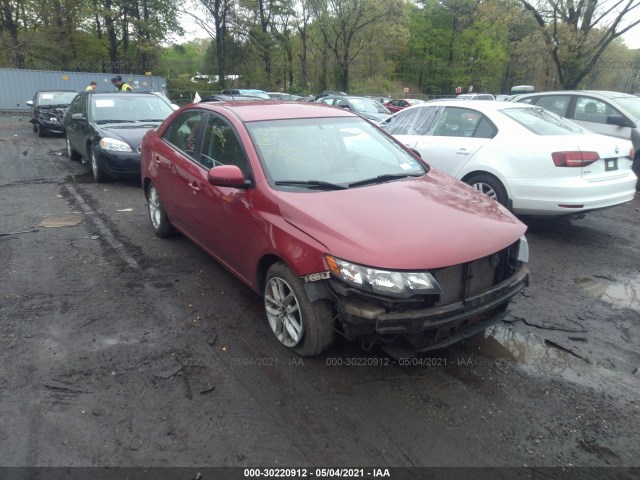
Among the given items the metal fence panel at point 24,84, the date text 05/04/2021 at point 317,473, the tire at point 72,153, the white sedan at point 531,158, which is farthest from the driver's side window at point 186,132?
the metal fence panel at point 24,84

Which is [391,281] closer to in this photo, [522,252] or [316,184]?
[316,184]

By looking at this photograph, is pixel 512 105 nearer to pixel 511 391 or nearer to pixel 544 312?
pixel 544 312

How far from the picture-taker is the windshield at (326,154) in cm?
353

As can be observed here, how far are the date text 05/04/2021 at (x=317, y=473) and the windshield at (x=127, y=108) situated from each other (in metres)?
8.21

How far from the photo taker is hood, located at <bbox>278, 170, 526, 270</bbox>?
2746mm

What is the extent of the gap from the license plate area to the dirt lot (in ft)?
4.20

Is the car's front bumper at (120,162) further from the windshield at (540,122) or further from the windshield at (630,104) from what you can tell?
the windshield at (630,104)

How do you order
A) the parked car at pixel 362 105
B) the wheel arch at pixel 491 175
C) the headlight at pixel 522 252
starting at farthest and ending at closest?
the parked car at pixel 362 105, the wheel arch at pixel 491 175, the headlight at pixel 522 252

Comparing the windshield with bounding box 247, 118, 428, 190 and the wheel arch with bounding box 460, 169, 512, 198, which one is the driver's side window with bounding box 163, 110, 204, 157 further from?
the wheel arch with bounding box 460, 169, 512, 198

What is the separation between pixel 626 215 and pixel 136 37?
40.1 metres

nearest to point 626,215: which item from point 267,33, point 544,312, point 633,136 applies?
point 633,136

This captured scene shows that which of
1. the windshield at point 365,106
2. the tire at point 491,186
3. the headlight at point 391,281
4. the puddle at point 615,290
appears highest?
the windshield at point 365,106

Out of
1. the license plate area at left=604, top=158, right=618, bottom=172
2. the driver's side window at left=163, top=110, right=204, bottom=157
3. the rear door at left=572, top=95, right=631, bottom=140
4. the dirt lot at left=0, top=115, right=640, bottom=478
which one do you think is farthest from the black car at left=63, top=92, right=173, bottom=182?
the rear door at left=572, top=95, right=631, bottom=140

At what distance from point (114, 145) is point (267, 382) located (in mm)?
6548
